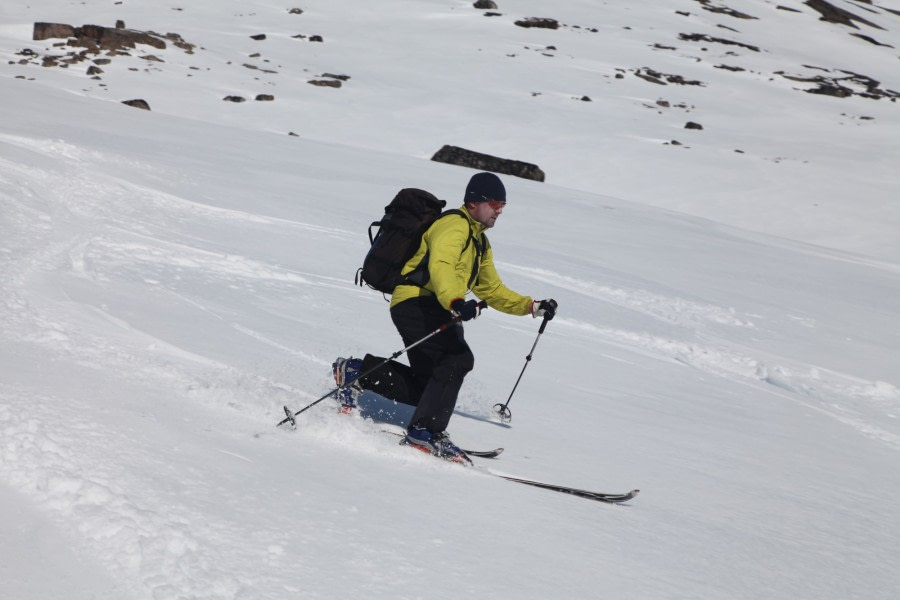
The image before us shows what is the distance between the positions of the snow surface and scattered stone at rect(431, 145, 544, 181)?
6.12ft

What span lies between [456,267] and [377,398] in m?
1.33

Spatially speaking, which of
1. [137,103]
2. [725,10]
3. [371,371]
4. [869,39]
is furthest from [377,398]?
[869,39]

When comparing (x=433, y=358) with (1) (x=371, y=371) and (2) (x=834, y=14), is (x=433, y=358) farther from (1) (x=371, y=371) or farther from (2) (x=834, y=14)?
(2) (x=834, y=14)

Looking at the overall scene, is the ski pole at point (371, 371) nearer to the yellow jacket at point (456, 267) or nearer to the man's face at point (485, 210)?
the yellow jacket at point (456, 267)

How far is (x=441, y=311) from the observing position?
465cm

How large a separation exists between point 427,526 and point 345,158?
15.3 m

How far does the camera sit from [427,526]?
10.5 ft

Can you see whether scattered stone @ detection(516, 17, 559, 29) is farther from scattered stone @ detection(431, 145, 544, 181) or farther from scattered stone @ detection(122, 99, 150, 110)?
scattered stone @ detection(122, 99, 150, 110)

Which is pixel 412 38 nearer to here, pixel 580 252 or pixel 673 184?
pixel 673 184

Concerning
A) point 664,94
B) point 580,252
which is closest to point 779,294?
point 580,252

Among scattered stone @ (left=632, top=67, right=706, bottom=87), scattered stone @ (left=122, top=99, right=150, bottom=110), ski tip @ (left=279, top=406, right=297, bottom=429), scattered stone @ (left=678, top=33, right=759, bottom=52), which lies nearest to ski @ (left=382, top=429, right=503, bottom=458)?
ski tip @ (left=279, top=406, right=297, bottom=429)

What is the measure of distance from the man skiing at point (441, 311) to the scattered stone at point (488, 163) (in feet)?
54.0

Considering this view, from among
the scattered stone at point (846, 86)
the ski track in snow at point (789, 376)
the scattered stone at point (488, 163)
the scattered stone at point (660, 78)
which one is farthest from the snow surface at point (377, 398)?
the scattered stone at point (846, 86)

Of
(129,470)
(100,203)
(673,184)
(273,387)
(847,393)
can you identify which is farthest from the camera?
(673,184)
